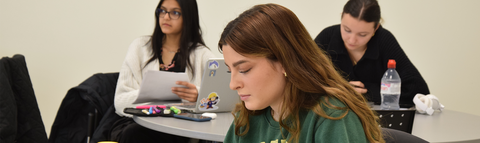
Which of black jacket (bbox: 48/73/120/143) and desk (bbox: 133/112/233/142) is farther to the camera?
black jacket (bbox: 48/73/120/143)

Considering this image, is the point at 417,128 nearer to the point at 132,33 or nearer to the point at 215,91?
the point at 215,91

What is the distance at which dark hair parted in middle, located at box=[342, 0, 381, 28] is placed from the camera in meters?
1.95

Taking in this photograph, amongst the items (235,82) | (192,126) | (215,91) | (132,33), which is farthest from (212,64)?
(132,33)

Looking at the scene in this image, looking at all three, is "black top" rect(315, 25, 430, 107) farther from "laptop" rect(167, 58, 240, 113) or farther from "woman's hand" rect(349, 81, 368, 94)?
"laptop" rect(167, 58, 240, 113)

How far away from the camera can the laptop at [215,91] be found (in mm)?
1505

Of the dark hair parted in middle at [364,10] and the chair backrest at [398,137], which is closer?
the chair backrest at [398,137]

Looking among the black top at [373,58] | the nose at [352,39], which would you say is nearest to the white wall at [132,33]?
the black top at [373,58]

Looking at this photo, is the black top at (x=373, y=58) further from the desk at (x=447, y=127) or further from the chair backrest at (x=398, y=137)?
the chair backrest at (x=398, y=137)

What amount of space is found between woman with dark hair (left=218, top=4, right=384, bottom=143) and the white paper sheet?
88 cm

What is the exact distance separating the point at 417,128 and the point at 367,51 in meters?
0.79

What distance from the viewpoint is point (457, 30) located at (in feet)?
10.8

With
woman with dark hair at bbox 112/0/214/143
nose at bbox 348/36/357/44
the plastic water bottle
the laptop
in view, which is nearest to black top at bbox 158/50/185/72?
woman with dark hair at bbox 112/0/214/143

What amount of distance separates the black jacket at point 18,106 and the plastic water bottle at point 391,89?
6.05ft

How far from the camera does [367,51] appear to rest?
7.06ft
